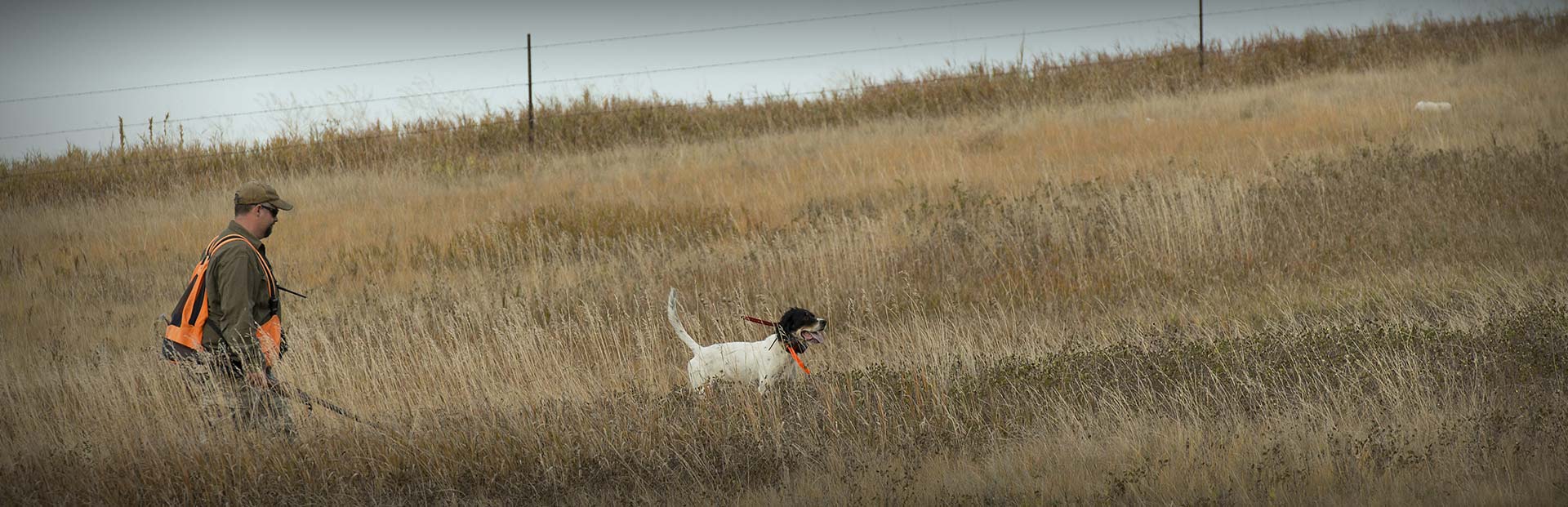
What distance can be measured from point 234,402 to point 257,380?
35 centimetres

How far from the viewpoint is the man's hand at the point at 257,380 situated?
5508mm

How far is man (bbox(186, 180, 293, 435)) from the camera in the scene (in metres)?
5.47

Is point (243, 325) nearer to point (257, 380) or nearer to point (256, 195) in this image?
point (257, 380)

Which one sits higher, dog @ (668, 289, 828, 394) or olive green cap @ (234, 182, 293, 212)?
olive green cap @ (234, 182, 293, 212)

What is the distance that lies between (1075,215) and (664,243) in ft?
14.1

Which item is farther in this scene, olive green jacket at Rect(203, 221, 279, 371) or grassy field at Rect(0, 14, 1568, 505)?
olive green jacket at Rect(203, 221, 279, 371)

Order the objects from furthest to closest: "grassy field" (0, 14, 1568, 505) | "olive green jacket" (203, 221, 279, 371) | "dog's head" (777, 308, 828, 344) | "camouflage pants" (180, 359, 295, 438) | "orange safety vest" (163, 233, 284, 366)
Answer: "dog's head" (777, 308, 828, 344) < "camouflage pants" (180, 359, 295, 438) < "orange safety vest" (163, 233, 284, 366) < "olive green jacket" (203, 221, 279, 371) < "grassy field" (0, 14, 1568, 505)

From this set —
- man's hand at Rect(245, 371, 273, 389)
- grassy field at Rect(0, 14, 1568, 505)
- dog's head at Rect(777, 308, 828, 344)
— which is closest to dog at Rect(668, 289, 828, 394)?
dog's head at Rect(777, 308, 828, 344)

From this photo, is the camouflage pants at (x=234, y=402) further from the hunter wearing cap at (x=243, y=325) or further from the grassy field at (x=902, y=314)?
the grassy field at (x=902, y=314)

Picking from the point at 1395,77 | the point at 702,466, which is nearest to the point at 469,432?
the point at 702,466

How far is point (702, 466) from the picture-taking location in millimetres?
5375

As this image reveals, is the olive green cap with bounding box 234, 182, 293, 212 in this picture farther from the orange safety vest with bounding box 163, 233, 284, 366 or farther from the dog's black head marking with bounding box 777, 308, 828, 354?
the dog's black head marking with bounding box 777, 308, 828, 354

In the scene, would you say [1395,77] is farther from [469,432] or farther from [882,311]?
[469,432]

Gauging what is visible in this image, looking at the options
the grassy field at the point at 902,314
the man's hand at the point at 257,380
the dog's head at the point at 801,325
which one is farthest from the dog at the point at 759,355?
the man's hand at the point at 257,380
